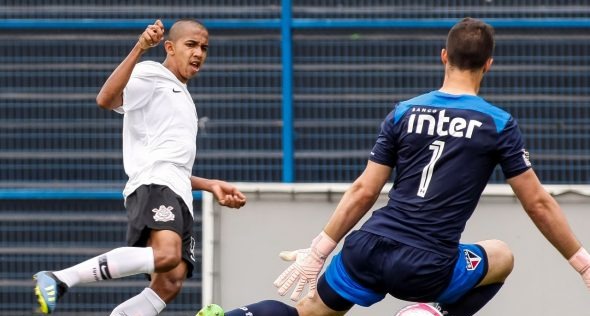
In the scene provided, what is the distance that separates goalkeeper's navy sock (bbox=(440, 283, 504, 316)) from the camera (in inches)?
265

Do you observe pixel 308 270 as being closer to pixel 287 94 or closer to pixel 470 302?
pixel 470 302

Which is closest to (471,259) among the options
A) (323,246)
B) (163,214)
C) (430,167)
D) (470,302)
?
(470,302)

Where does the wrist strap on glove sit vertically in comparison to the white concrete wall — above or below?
above

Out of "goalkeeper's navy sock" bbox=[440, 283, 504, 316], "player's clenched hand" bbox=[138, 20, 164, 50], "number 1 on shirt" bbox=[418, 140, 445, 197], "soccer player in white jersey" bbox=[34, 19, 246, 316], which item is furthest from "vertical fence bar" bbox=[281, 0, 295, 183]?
"number 1 on shirt" bbox=[418, 140, 445, 197]

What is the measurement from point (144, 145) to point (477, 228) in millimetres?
2164

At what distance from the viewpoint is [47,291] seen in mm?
7020

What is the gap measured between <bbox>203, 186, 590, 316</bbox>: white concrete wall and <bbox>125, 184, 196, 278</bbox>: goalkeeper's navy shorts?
1256mm

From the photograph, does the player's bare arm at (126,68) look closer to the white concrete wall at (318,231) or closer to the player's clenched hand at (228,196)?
the player's clenched hand at (228,196)

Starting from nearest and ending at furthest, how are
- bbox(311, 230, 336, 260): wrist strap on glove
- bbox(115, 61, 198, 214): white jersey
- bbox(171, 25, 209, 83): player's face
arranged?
bbox(311, 230, 336, 260): wrist strap on glove → bbox(115, 61, 198, 214): white jersey → bbox(171, 25, 209, 83): player's face

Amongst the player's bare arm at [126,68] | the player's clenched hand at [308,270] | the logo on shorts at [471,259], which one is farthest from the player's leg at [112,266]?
the logo on shorts at [471,259]

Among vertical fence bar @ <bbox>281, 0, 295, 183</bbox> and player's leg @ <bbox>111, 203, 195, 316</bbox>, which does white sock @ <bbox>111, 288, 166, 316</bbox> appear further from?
vertical fence bar @ <bbox>281, 0, 295, 183</bbox>

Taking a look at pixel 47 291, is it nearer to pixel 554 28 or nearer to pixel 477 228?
pixel 477 228

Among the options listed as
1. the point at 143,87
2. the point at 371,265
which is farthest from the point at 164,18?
the point at 371,265

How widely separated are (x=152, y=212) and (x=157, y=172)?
224mm
